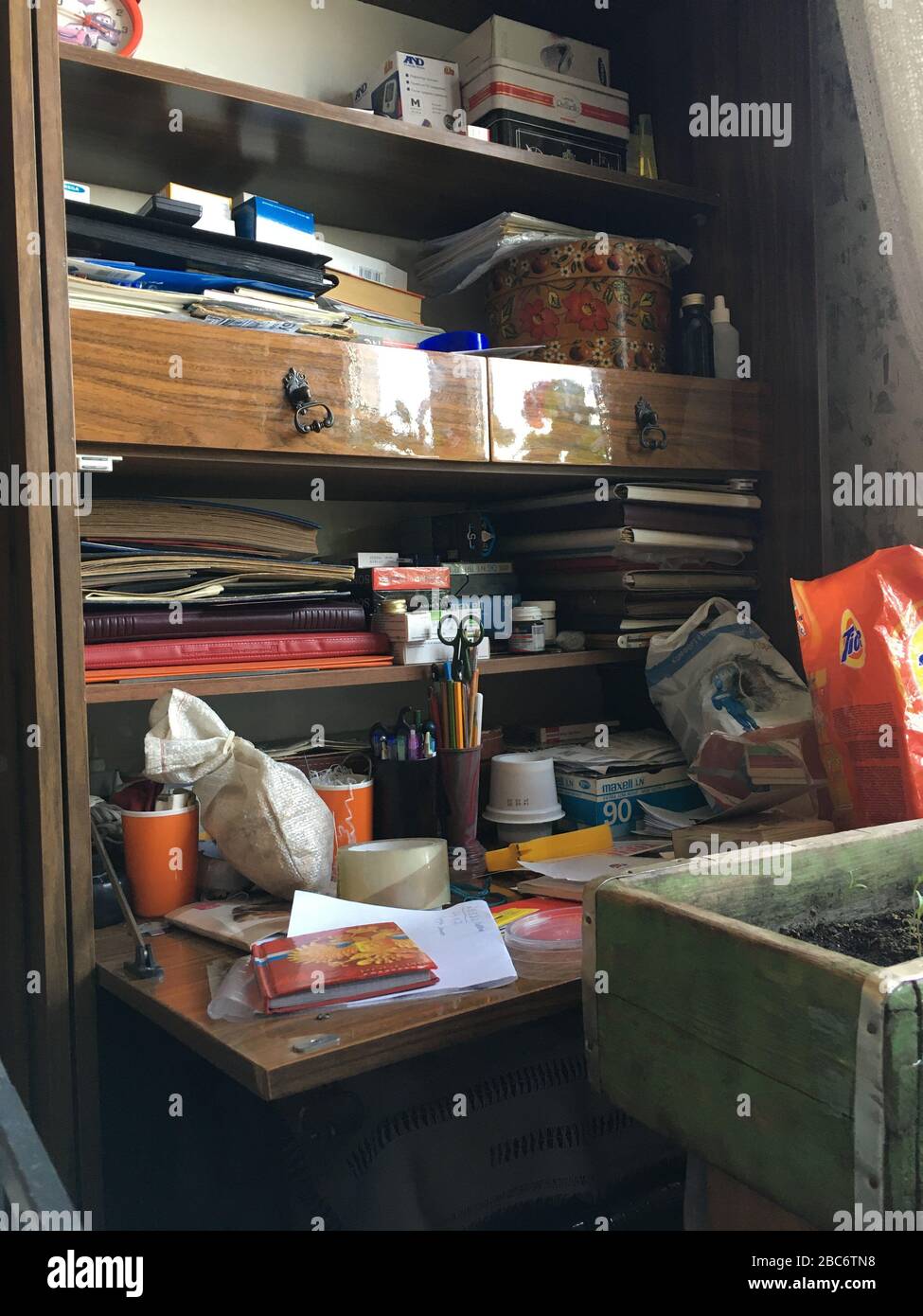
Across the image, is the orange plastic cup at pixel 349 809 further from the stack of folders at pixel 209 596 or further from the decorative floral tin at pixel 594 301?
the decorative floral tin at pixel 594 301

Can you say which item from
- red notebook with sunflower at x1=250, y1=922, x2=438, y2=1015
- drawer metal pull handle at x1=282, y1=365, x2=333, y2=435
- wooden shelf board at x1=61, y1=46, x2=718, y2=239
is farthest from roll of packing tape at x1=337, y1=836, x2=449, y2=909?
wooden shelf board at x1=61, y1=46, x2=718, y2=239

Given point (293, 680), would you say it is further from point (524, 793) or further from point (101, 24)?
point (101, 24)

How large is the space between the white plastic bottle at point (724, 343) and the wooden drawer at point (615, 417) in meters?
0.06

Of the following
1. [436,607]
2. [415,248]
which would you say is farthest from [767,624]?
[415,248]

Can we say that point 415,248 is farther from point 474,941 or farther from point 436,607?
point 474,941

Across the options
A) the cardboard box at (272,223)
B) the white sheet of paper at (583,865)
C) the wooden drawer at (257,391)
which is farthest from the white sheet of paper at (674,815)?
the cardboard box at (272,223)

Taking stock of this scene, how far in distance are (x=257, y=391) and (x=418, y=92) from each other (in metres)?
0.63

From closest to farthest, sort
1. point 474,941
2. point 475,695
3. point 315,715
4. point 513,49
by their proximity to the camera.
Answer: point 474,941 < point 475,695 < point 513,49 < point 315,715

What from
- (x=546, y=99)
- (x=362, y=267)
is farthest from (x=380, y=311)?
(x=546, y=99)

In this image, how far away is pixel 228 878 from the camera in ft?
4.08

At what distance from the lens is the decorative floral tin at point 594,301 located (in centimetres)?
158

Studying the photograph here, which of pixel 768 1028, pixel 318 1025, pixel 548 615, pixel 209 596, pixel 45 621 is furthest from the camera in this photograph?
pixel 548 615

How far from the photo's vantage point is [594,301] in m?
1.58

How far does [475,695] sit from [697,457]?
54cm
